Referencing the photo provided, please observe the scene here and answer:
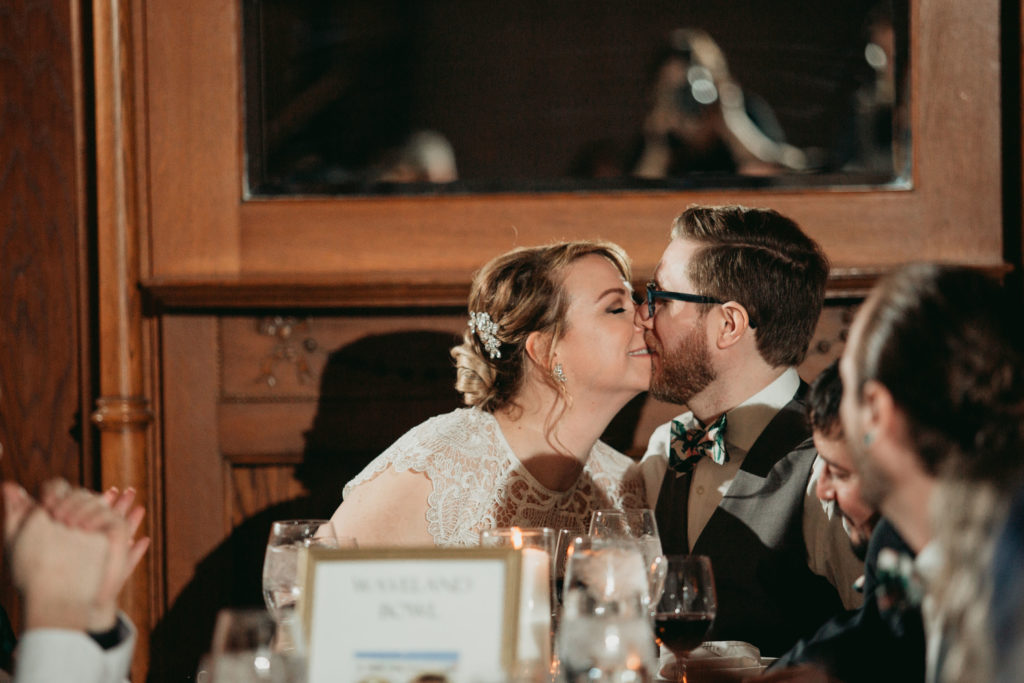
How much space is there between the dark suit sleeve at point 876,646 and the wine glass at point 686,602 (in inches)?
5.6

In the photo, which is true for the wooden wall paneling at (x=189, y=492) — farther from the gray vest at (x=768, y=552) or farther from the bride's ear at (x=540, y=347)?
the gray vest at (x=768, y=552)

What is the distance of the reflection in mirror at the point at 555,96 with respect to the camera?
9.21 feet

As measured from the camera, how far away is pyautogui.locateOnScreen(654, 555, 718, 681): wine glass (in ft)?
4.49

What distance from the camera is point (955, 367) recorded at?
3.22 ft

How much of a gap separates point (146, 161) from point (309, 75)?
52 centimetres

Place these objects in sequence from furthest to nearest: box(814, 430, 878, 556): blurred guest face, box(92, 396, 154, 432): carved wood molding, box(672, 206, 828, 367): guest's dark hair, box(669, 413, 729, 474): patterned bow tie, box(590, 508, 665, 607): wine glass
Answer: box(92, 396, 154, 432): carved wood molding → box(672, 206, 828, 367): guest's dark hair → box(669, 413, 729, 474): patterned bow tie → box(590, 508, 665, 607): wine glass → box(814, 430, 878, 556): blurred guest face

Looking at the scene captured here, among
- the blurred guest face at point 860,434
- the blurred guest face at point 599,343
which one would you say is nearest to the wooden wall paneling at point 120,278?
the blurred guest face at point 599,343

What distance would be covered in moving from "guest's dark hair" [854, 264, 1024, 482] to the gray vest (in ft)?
3.19

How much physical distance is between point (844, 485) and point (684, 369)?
3.03 feet

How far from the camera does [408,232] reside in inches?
111

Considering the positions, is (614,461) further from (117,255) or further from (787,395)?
(117,255)

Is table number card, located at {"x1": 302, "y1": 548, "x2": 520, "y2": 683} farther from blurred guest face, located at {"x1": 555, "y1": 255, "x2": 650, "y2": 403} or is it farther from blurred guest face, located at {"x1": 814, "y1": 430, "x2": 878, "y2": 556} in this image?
blurred guest face, located at {"x1": 555, "y1": 255, "x2": 650, "y2": 403}

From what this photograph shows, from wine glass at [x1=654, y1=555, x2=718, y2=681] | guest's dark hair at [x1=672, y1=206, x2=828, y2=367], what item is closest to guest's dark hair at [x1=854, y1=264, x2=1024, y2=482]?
wine glass at [x1=654, y1=555, x2=718, y2=681]

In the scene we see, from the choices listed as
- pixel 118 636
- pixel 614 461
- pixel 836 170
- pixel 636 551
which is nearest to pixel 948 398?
pixel 636 551
